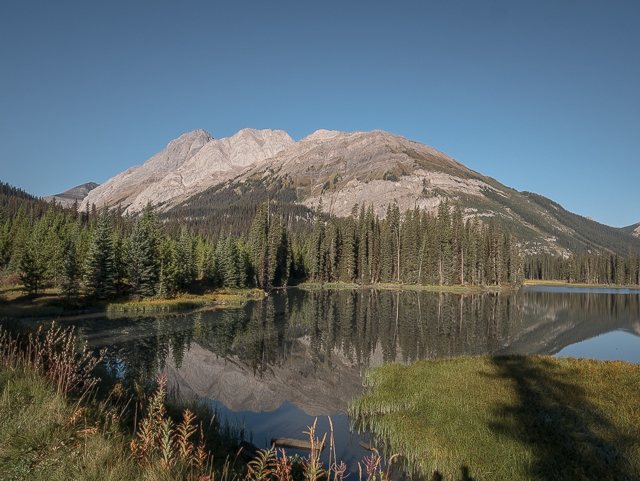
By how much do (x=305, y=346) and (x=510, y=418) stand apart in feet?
65.7

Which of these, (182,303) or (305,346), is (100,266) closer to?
(182,303)

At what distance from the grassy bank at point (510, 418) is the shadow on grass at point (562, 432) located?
3 centimetres

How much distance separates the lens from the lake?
17969 millimetres

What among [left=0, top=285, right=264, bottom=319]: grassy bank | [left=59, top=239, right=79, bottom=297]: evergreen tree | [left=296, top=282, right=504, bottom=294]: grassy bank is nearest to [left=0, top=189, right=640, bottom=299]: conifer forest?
[left=0, top=285, right=264, bottom=319]: grassy bank

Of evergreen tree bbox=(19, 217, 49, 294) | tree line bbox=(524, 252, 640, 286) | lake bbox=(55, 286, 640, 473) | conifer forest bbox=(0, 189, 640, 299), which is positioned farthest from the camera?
tree line bbox=(524, 252, 640, 286)

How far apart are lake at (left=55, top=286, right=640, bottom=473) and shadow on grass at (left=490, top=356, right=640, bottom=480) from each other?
17.5 feet

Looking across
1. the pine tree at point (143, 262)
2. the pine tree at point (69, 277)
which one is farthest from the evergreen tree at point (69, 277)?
the pine tree at point (143, 262)

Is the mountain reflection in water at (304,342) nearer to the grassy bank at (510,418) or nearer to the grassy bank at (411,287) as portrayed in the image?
the grassy bank at (510,418)

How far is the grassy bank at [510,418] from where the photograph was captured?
33.5 feet

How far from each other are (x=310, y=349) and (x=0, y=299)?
38.3 m

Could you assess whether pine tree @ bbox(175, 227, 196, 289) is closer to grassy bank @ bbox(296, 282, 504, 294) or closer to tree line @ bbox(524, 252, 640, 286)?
grassy bank @ bbox(296, 282, 504, 294)

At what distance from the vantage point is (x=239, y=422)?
15.5 meters

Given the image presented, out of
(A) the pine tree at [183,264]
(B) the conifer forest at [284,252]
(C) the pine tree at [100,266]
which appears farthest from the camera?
(A) the pine tree at [183,264]

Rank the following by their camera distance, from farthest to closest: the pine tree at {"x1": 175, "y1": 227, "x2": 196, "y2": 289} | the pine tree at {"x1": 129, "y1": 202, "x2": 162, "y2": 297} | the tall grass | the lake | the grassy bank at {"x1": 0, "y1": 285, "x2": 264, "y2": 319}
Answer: the pine tree at {"x1": 175, "y1": 227, "x2": 196, "y2": 289} < the pine tree at {"x1": 129, "y1": 202, "x2": 162, "y2": 297} < the grassy bank at {"x1": 0, "y1": 285, "x2": 264, "y2": 319} < the lake < the tall grass
